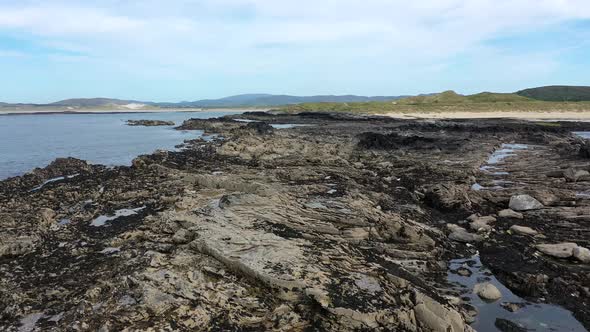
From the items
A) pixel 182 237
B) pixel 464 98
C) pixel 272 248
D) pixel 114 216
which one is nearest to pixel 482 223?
pixel 272 248

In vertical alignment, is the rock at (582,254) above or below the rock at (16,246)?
below

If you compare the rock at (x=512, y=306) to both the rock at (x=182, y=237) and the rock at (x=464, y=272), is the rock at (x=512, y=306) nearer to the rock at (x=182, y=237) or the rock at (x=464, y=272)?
the rock at (x=464, y=272)

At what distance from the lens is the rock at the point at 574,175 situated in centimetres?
2386

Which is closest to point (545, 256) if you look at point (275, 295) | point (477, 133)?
point (275, 295)

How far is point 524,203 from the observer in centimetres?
1873

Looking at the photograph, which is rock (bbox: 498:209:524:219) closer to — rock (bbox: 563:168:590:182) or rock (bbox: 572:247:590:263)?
rock (bbox: 572:247:590:263)

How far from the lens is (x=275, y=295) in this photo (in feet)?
32.5

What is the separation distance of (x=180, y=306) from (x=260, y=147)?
28.1 metres

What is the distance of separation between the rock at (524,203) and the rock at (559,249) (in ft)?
15.4

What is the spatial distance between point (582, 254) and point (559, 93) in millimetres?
160750

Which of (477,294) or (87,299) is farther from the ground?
(87,299)

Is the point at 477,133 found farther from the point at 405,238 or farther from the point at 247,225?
the point at 247,225

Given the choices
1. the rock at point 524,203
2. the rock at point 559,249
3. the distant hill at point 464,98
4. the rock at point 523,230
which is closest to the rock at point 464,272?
the rock at point 559,249

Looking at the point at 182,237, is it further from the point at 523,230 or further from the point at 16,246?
the point at 523,230
